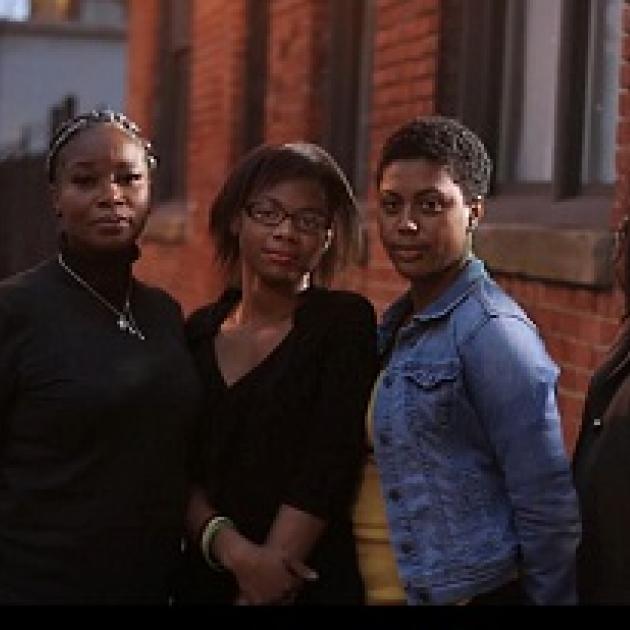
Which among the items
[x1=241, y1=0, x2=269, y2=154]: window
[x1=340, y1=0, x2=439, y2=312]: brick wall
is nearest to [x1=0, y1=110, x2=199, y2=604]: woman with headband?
[x1=340, y1=0, x2=439, y2=312]: brick wall

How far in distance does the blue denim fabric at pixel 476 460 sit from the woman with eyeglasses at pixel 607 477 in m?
0.07

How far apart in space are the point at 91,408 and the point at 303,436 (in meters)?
0.44

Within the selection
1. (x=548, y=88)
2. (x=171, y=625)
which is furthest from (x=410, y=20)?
(x=171, y=625)

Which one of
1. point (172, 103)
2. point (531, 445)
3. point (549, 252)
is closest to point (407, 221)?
point (531, 445)

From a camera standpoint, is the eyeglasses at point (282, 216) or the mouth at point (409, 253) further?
the eyeglasses at point (282, 216)

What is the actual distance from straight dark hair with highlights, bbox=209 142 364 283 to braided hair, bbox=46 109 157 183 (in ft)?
0.69

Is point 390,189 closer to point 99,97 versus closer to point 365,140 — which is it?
point 365,140

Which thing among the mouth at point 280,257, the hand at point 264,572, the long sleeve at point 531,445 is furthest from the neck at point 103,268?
the long sleeve at point 531,445

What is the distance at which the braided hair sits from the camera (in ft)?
11.2

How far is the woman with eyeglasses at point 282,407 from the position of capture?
3.18m

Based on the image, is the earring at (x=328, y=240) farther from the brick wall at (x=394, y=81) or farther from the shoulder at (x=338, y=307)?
the brick wall at (x=394, y=81)

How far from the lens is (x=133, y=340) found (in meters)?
3.35

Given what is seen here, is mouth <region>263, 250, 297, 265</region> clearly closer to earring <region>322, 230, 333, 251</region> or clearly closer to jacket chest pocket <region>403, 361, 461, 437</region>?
earring <region>322, 230, 333, 251</region>

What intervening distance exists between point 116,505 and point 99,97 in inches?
783
